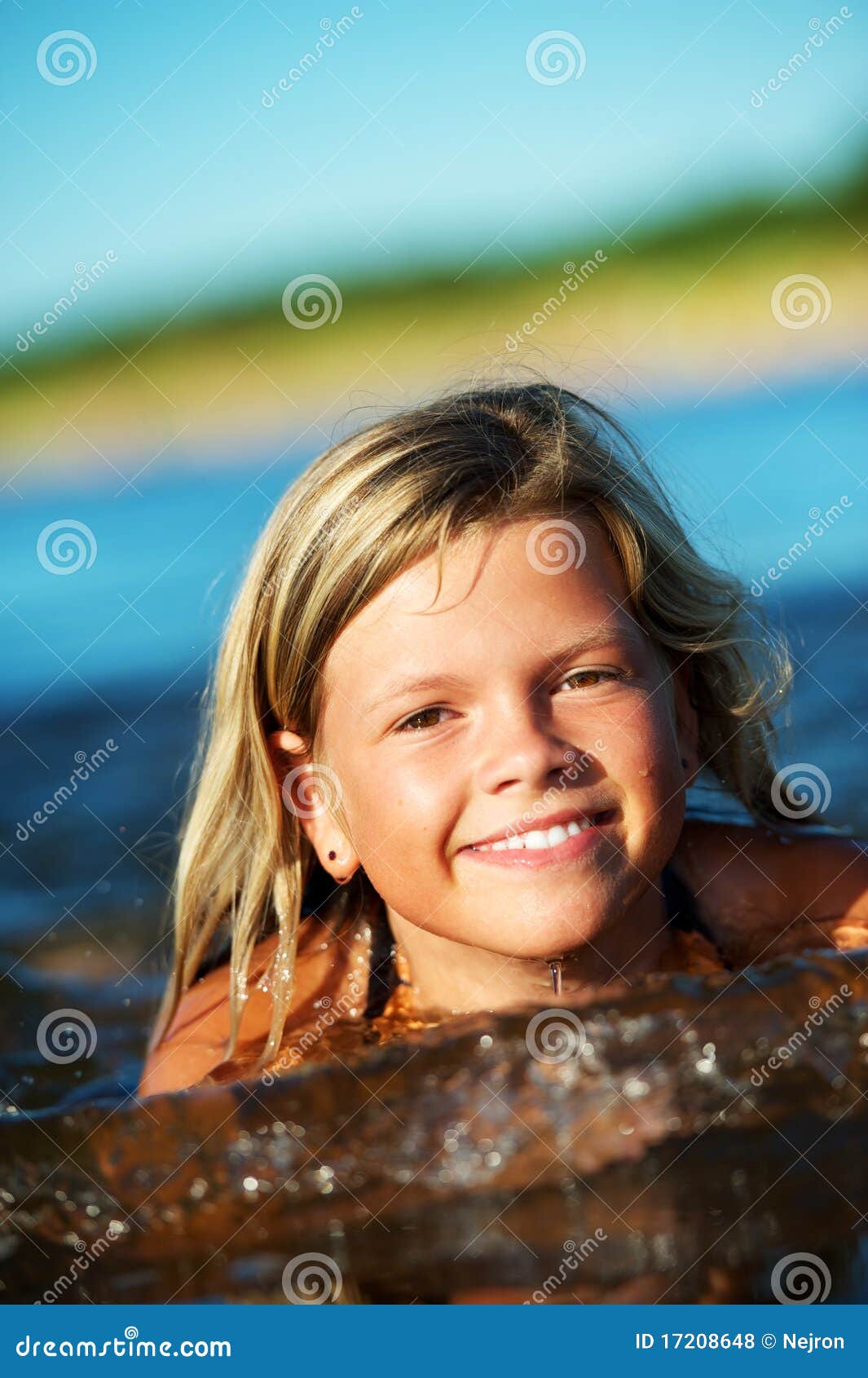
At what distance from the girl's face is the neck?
0.15 meters

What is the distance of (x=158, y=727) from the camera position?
18.2ft

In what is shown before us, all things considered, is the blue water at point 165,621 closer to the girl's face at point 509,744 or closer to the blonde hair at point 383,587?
the blonde hair at point 383,587

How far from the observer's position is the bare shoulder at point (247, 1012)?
2.84 m

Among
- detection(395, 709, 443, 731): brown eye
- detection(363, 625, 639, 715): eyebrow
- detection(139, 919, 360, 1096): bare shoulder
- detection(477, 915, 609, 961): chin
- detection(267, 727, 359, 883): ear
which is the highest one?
detection(363, 625, 639, 715): eyebrow

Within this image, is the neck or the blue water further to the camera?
the blue water

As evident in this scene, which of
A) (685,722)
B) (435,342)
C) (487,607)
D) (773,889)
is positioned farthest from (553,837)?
(435,342)

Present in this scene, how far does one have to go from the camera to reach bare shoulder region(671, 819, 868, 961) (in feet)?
9.52

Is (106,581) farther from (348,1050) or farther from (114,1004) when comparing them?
(348,1050)

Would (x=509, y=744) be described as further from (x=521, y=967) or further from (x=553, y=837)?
(x=521, y=967)

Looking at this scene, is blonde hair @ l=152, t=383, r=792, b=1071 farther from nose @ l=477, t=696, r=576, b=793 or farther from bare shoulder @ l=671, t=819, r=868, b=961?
nose @ l=477, t=696, r=576, b=793

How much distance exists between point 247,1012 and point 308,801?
1.66 feet

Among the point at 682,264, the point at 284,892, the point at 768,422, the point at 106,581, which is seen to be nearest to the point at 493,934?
the point at 284,892

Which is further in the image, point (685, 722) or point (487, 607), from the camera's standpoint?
point (685, 722)

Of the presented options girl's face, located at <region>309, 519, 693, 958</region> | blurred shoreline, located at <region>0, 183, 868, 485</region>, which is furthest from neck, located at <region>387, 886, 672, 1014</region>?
blurred shoreline, located at <region>0, 183, 868, 485</region>
